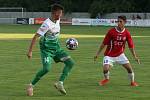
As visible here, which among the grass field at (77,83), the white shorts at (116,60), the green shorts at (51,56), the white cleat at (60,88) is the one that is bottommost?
the grass field at (77,83)

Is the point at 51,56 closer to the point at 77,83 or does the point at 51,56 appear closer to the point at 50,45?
the point at 50,45

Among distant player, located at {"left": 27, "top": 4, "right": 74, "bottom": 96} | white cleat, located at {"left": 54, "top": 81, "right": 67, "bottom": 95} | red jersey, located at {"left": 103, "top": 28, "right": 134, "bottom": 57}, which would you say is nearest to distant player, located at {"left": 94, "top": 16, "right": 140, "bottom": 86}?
red jersey, located at {"left": 103, "top": 28, "right": 134, "bottom": 57}

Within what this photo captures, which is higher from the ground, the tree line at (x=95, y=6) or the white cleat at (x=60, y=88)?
the tree line at (x=95, y=6)

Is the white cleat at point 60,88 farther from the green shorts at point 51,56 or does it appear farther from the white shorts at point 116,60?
the white shorts at point 116,60

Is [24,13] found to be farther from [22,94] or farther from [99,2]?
[22,94]

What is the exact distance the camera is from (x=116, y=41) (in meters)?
14.7

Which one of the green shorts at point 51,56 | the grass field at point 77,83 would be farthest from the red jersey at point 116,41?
the green shorts at point 51,56

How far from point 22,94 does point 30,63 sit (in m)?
8.29

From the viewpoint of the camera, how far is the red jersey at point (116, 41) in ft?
47.9

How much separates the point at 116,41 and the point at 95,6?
74.5 meters

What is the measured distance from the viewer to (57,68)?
19.4 meters

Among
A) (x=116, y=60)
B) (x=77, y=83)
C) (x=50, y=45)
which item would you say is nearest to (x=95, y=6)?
(x=77, y=83)

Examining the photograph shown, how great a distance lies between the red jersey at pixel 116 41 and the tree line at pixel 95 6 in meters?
72.6

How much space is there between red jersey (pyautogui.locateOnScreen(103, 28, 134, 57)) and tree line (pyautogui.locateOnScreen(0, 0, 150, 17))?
72.6 metres
